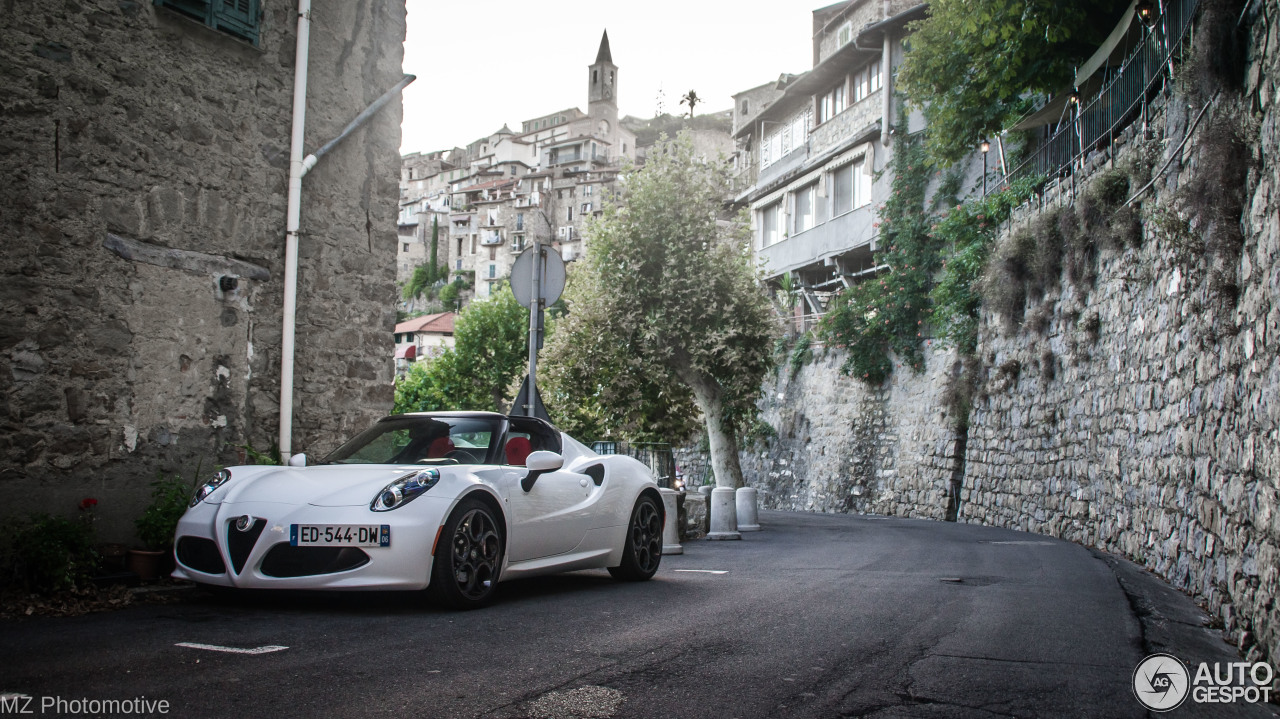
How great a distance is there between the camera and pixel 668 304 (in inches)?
830

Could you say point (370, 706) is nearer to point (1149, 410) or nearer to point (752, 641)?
point (752, 641)

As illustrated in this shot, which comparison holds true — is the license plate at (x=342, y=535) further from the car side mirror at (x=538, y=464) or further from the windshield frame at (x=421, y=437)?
the car side mirror at (x=538, y=464)

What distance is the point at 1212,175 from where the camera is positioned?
6746 mm

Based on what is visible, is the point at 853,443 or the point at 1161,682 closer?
the point at 1161,682

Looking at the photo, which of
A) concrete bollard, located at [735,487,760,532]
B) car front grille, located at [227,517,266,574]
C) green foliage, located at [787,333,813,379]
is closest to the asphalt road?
car front grille, located at [227,517,266,574]

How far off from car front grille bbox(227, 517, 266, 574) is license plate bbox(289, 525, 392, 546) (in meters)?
0.26

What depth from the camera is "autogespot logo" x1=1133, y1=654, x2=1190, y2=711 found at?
411 cm

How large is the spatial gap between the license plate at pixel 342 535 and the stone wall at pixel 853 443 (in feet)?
59.6

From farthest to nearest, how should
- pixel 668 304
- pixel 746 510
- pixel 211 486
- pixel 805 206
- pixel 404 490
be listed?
pixel 805 206 < pixel 668 304 < pixel 746 510 < pixel 211 486 < pixel 404 490

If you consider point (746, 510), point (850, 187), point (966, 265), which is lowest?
point (746, 510)

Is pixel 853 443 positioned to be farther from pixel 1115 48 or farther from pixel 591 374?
pixel 1115 48

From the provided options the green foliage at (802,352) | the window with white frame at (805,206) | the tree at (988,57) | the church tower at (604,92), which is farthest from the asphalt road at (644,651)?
the church tower at (604,92)

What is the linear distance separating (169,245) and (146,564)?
2714 mm

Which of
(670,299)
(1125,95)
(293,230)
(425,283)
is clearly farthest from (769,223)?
(425,283)
